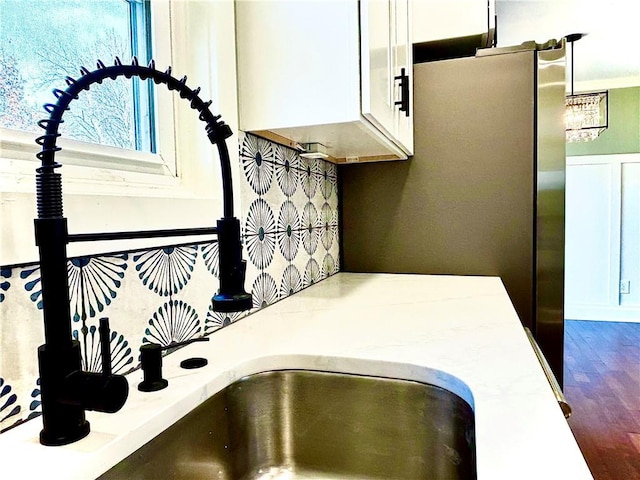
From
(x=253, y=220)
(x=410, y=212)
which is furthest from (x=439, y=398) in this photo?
(x=410, y=212)

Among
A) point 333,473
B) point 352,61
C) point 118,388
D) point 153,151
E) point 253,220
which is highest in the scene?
point 352,61

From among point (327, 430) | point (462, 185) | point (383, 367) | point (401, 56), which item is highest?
point (401, 56)

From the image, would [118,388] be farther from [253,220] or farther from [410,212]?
[410,212]

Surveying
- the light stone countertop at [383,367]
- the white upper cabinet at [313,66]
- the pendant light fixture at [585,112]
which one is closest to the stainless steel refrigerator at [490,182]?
the light stone countertop at [383,367]

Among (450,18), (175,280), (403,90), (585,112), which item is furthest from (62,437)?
(585,112)

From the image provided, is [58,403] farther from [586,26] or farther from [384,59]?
[586,26]

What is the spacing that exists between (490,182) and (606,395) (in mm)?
1777

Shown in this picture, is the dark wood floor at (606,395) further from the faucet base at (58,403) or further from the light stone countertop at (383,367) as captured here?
the faucet base at (58,403)

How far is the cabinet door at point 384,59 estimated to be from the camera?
912mm

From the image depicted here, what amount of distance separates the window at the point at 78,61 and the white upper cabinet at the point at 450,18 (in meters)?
1.20

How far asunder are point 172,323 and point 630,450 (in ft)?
7.22

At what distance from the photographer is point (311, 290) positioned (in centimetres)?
140

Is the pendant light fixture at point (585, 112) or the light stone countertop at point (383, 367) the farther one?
the pendant light fixture at point (585, 112)

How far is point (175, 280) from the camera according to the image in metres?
0.82
